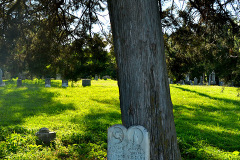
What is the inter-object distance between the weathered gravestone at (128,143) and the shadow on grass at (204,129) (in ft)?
9.96

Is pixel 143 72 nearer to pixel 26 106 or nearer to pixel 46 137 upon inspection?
pixel 46 137

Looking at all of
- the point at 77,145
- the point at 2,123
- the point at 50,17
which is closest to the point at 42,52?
the point at 50,17

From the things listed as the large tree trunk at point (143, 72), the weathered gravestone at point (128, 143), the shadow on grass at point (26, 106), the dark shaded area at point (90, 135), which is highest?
the large tree trunk at point (143, 72)

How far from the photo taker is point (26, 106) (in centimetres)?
1147

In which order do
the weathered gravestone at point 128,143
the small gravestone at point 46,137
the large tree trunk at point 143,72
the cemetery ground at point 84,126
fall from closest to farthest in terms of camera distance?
the weathered gravestone at point 128,143 < the large tree trunk at point 143,72 < the cemetery ground at point 84,126 < the small gravestone at point 46,137

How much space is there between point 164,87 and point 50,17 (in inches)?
207

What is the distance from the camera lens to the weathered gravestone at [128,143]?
3094mm

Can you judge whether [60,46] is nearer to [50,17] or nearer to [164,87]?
[50,17]

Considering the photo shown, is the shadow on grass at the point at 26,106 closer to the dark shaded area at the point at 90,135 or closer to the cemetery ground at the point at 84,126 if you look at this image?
the cemetery ground at the point at 84,126

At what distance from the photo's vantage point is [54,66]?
887 cm

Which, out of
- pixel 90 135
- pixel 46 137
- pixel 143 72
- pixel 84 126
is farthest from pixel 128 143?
pixel 84 126

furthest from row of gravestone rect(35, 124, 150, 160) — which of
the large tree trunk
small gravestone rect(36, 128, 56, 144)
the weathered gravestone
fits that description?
small gravestone rect(36, 128, 56, 144)

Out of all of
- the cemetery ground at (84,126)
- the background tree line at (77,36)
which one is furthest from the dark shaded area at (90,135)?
the background tree line at (77,36)

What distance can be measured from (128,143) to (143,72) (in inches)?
36.8
